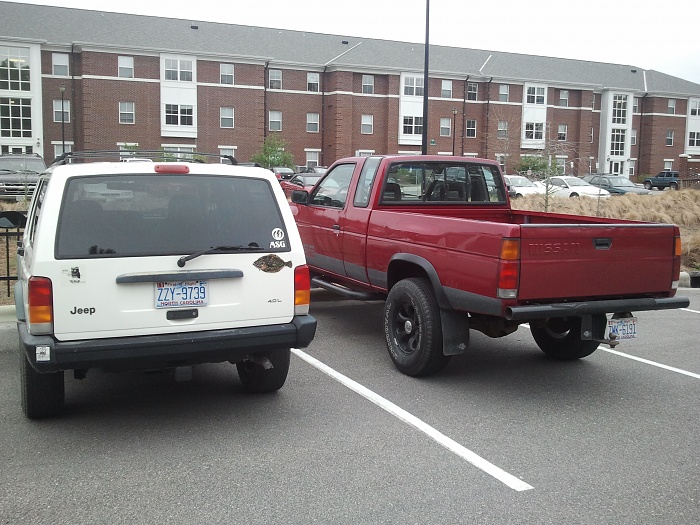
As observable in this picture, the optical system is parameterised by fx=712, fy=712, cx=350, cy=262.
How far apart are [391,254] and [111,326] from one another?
2.99 meters

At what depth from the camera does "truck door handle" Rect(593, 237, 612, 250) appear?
217 inches

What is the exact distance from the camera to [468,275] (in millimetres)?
5594

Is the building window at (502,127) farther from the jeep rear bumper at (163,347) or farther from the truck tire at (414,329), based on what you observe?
the jeep rear bumper at (163,347)

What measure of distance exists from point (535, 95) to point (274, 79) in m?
22.6

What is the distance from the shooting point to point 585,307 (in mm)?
5477

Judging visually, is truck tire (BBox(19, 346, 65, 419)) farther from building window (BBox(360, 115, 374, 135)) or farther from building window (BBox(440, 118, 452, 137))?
building window (BBox(440, 118, 452, 137))

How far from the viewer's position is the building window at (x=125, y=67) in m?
47.8

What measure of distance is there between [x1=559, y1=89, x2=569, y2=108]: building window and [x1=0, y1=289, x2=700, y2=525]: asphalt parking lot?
5919cm


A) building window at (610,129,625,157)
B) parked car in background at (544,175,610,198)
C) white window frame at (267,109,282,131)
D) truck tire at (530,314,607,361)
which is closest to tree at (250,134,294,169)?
white window frame at (267,109,282,131)

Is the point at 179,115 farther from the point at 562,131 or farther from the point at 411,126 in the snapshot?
the point at 562,131

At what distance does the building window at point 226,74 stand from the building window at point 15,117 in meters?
12.8

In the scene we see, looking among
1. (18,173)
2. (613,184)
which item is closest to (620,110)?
(613,184)

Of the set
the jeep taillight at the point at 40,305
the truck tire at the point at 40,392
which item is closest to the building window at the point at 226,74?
the truck tire at the point at 40,392

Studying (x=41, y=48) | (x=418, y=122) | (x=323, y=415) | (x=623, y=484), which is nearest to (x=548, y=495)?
(x=623, y=484)
